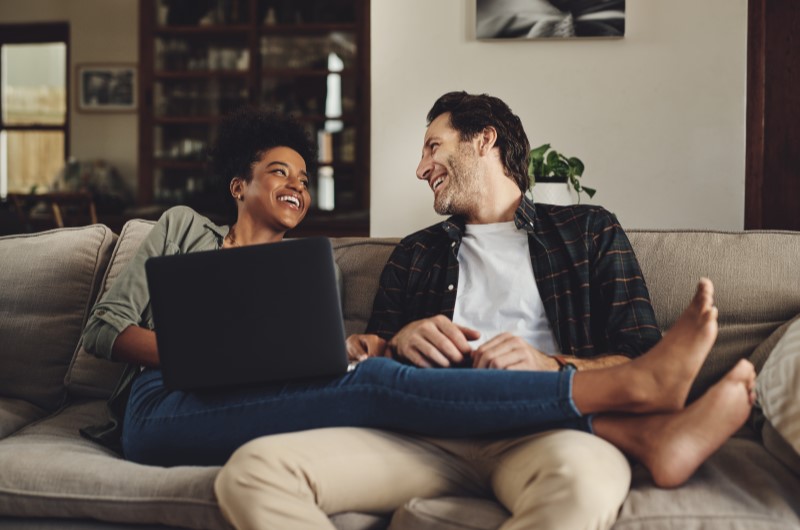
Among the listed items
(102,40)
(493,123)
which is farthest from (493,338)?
(102,40)

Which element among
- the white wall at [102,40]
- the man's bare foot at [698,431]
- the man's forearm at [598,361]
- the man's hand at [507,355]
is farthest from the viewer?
the white wall at [102,40]

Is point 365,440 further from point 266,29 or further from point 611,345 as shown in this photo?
point 266,29

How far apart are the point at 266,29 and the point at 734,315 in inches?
166

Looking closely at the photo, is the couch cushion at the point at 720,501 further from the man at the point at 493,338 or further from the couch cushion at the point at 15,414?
the couch cushion at the point at 15,414

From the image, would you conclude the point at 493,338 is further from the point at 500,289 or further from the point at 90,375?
the point at 90,375

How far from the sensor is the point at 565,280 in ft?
5.91

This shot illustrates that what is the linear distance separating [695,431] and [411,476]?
45 centimetres

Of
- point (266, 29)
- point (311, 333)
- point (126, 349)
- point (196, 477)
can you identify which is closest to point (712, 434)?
point (311, 333)

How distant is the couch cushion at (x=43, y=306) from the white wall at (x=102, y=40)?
15.6 ft

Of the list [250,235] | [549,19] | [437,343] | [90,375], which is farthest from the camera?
[549,19]

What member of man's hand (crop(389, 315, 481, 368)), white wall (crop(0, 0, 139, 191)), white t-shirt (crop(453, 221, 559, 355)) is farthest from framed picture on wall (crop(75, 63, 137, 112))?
man's hand (crop(389, 315, 481, 368))

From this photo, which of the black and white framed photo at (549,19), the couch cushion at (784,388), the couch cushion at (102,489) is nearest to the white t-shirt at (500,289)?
the couch cushion at (784,388)

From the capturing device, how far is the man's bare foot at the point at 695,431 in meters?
1.30

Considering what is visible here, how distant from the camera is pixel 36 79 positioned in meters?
6.83
